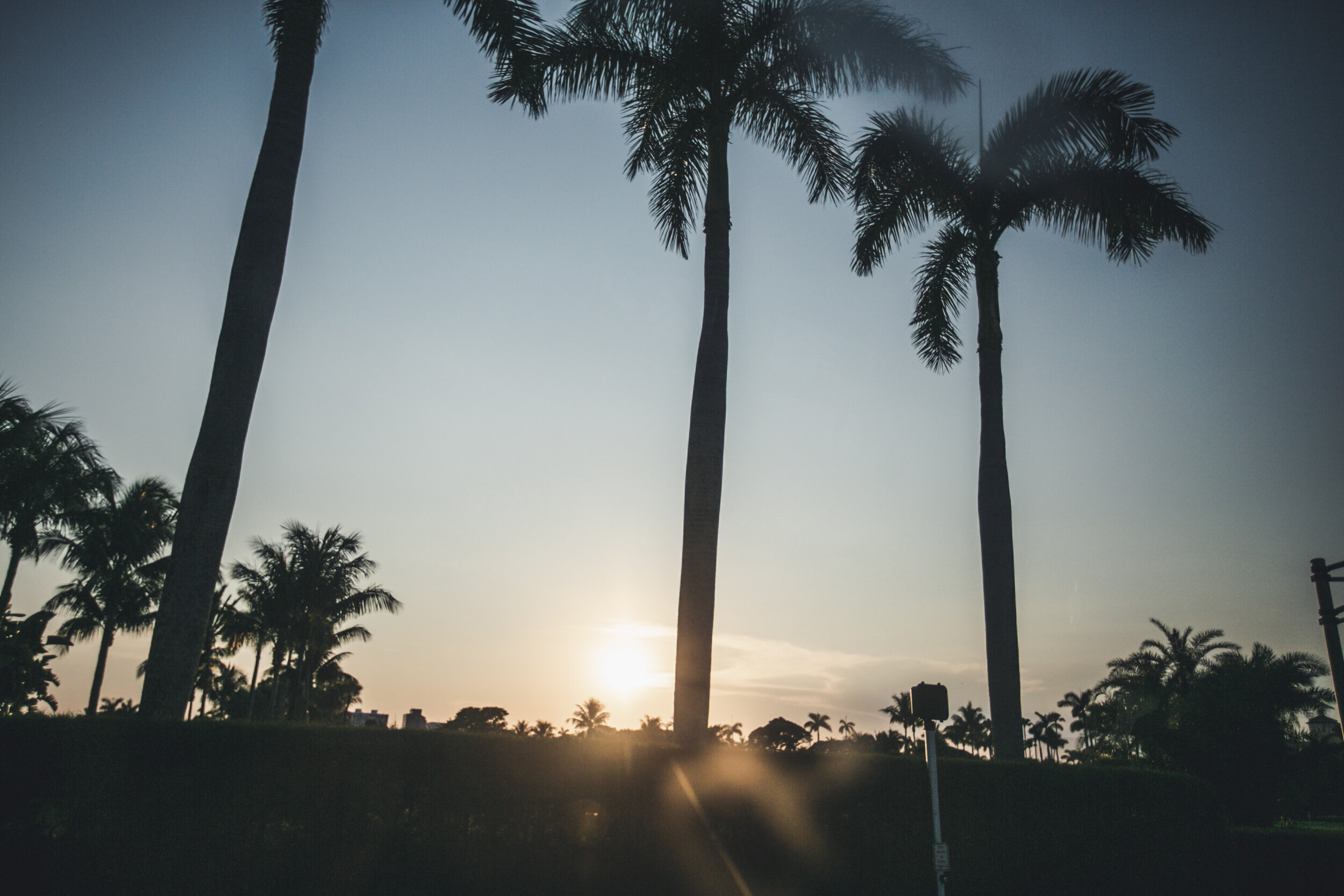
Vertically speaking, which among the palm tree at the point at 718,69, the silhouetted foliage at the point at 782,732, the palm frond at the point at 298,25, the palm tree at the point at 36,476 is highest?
the palm tree at the point at 718,69

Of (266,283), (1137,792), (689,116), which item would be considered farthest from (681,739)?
(689,116)

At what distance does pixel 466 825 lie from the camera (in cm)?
798

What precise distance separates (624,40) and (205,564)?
1139cm

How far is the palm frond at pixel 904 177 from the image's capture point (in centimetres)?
1773

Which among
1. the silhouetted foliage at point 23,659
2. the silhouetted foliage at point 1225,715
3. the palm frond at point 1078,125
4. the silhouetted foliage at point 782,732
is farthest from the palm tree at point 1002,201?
the silhouetted foliage at point 782,732

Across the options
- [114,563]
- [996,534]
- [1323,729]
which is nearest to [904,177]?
[996,534]

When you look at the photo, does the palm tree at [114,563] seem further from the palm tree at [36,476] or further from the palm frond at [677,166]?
the palm frond at [677,166]

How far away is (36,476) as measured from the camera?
23750 millimetres

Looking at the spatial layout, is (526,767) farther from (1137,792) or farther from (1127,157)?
(1127,157)

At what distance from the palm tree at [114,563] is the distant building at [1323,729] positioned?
56.0 m

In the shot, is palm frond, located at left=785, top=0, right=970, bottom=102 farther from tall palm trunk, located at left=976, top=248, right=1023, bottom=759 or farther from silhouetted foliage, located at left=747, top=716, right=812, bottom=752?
silhouetted foliage, located at left=747, top=716, right=812, bottom=752

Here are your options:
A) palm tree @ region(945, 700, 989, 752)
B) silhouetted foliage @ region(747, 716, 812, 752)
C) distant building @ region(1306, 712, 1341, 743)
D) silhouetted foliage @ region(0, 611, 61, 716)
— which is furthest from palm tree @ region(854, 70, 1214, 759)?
palm tree @ region(945, 700, 989, 752)

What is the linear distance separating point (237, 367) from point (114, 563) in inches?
1180

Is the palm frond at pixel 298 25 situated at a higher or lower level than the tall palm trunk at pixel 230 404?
higher
